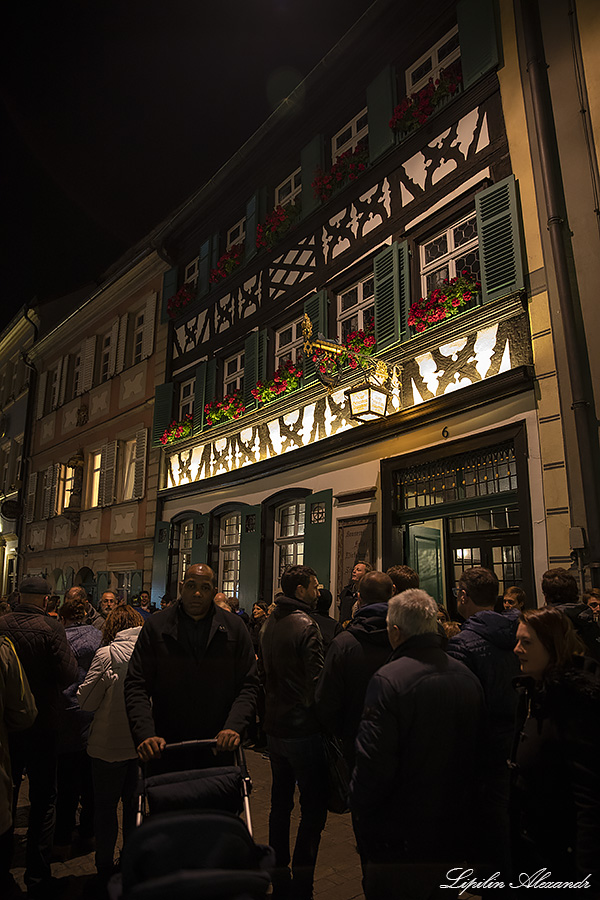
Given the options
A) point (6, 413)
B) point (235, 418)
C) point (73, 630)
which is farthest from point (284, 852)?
point (6, 413)

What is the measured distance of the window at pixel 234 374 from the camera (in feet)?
46.1

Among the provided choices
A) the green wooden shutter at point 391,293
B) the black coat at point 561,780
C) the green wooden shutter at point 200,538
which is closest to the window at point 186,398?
the green wooden shutter at point 200,538

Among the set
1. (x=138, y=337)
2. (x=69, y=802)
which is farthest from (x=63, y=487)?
(x=69, y=802)

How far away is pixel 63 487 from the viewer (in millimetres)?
20984

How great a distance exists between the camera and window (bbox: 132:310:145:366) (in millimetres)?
17969

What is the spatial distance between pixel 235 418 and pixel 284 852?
10.2m

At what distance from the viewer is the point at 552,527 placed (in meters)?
6.94

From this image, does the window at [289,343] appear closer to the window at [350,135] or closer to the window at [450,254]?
the window at [450,254]

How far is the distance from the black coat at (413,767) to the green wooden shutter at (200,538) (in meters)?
11.5

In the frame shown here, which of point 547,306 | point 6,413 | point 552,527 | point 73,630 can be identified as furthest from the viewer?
point 6,413

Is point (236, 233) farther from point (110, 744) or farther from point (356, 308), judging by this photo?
point (110, 744)

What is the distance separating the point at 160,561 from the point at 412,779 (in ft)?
43.9

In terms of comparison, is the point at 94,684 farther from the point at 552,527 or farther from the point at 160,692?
the point at 552,527

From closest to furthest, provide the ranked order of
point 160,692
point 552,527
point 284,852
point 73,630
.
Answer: point 160,692 < point 284,852 < point 73,630 < point 552,527
